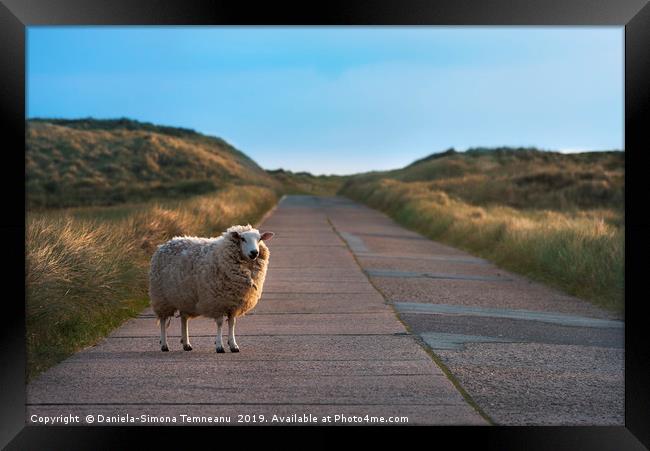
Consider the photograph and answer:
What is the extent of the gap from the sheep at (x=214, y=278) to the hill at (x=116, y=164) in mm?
27471

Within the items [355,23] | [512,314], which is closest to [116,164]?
[512,314]

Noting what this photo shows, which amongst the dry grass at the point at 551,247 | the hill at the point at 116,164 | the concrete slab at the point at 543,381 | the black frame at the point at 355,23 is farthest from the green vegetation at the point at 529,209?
the hill at the point at 116,164

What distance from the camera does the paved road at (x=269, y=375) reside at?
565 centimetres

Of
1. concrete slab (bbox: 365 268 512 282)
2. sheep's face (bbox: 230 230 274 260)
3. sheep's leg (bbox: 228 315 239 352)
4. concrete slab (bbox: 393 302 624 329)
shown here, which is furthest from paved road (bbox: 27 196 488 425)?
concrete slab (bbox: 365 268 512 282)

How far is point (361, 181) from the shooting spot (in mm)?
68375

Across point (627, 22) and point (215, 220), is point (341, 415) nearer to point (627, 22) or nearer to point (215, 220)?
point (627, 22)

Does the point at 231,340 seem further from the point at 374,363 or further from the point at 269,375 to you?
the point at 374,363

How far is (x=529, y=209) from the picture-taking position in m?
36.1

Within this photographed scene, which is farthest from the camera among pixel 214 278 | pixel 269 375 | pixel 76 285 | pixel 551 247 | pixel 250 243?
pixel 551 247

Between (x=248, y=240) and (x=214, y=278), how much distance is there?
1.87ft

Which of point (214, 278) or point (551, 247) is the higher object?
point (551, 247)

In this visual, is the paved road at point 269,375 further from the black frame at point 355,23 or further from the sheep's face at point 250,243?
the sheep's face at point 250,243

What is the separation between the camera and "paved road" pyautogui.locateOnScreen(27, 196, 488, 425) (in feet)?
18.5

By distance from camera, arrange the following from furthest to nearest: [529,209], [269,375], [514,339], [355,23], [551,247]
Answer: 1. [529,209]
2. [551,247]
3. [514,339]
4. [269,375]
5. [355,23]
